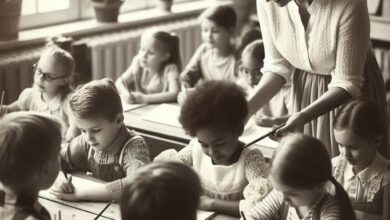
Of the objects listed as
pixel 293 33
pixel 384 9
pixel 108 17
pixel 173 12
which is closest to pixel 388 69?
pixel 384 9

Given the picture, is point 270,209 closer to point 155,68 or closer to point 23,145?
point 23,145

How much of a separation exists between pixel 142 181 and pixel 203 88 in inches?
32.9

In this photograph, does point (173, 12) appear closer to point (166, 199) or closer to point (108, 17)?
point (108, 17)

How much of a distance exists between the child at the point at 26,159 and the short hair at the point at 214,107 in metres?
0.56

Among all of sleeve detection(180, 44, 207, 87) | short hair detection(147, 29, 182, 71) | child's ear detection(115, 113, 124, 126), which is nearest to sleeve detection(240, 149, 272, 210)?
child's ear detection(115, 113, 124, 126)

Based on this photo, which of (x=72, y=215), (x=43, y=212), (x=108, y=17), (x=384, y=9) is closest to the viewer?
(x=43, y=212)

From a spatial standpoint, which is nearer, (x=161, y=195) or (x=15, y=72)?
(x=161, y=195)

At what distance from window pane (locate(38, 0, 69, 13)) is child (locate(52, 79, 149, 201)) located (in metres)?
2.06

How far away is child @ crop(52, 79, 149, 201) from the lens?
2.56 metres


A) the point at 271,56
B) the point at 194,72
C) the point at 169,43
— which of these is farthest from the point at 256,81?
the point at 271,56

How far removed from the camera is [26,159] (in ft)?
6.12

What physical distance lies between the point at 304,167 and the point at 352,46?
661 mm

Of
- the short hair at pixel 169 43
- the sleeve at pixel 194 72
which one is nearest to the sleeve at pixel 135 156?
the short hair at pixel 169 43

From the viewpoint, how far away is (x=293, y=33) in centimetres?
264
